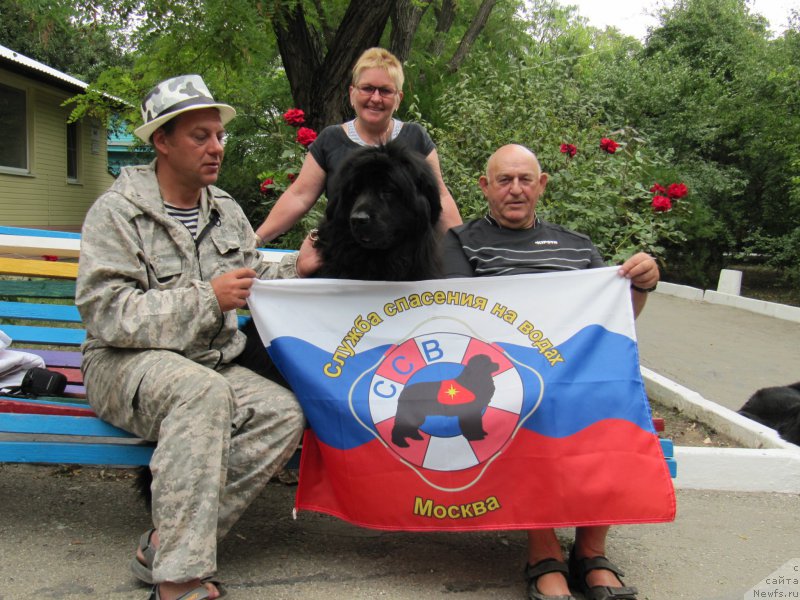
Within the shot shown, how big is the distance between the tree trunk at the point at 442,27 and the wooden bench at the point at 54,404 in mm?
9641

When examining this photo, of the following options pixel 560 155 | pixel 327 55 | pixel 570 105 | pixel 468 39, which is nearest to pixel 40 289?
pixel 560 155

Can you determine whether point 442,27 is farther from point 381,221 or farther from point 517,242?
point 381,221

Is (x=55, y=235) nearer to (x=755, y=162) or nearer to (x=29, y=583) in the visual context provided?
(x=29, y=583)

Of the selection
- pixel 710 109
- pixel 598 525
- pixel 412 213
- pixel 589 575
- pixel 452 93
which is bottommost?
pixel 589 575

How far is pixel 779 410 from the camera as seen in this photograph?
5180 mm

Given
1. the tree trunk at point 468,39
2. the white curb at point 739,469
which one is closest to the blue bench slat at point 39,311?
the white curb at point 739,469

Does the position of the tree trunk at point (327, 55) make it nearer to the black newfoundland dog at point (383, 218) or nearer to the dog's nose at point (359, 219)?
the black newfoundland dog at point (383, 218)

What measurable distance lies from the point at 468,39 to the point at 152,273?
10263 mm

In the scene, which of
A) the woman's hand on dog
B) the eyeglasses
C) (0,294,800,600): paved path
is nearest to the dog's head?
the woman's hand on dog

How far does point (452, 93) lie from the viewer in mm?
7680

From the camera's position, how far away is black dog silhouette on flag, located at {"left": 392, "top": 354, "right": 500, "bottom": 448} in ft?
9.50

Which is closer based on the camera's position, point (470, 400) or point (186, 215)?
point (470, 400)

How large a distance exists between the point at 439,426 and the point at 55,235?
2.89m

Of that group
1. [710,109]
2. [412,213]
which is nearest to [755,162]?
[710,109]
